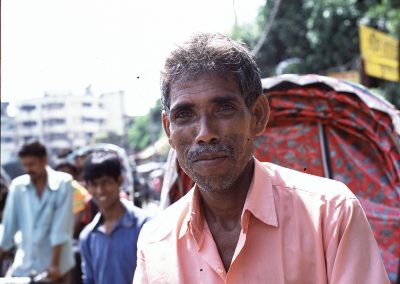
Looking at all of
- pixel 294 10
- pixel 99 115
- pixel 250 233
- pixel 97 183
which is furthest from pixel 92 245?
pixel 294 10

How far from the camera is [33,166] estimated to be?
432 centimetres

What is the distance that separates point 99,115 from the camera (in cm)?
971

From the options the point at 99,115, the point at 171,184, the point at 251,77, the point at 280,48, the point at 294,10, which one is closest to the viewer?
the point at 251,77

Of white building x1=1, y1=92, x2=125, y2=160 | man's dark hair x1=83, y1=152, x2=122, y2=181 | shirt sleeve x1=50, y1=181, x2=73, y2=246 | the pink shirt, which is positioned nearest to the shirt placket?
the pink shirt

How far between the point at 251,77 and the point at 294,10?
1608 centimetres

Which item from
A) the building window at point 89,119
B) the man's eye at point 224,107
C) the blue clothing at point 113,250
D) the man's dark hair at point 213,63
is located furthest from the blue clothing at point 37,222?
the building window at point 89,119

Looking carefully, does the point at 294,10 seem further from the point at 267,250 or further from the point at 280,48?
the point at 267,250

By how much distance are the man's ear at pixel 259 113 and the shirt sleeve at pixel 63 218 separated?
2922 millimetres

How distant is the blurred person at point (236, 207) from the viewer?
4.39ft

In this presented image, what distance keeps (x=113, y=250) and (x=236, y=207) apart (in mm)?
1668

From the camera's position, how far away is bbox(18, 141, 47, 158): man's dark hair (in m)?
4.31

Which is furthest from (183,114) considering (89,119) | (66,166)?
(89,119)

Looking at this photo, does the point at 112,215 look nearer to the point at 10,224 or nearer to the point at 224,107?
the point at 10,224

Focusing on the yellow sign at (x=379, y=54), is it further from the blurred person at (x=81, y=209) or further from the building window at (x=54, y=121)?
the blurred person at (x=81, y=209)
